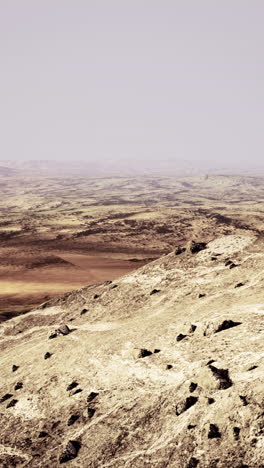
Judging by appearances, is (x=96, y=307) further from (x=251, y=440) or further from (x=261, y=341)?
(x=251, y=440)

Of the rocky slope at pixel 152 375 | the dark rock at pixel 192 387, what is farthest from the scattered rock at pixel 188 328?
the dark rock at pixel 192 387

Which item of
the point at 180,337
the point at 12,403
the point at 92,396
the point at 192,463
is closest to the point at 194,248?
the point at 180,337

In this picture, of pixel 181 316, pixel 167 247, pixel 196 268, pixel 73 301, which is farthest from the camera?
pixel 167 247

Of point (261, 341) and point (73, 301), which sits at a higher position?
point (261, 341)

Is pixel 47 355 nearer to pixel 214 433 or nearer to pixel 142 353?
pixel 142 353

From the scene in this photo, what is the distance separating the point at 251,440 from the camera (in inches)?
328

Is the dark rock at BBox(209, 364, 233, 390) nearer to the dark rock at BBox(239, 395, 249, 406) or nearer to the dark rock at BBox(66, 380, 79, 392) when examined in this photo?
the dark rock at BBox(239, 395, 249, 406)

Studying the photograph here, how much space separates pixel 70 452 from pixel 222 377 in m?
5.15

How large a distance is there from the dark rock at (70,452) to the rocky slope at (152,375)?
0.10ft

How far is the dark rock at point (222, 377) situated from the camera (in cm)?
1027

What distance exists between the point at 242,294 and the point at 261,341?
182 inches

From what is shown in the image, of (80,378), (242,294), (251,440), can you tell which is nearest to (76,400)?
(80,378)

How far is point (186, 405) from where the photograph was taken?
1041 cm

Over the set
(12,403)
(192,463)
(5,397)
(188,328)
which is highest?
(188,328)
